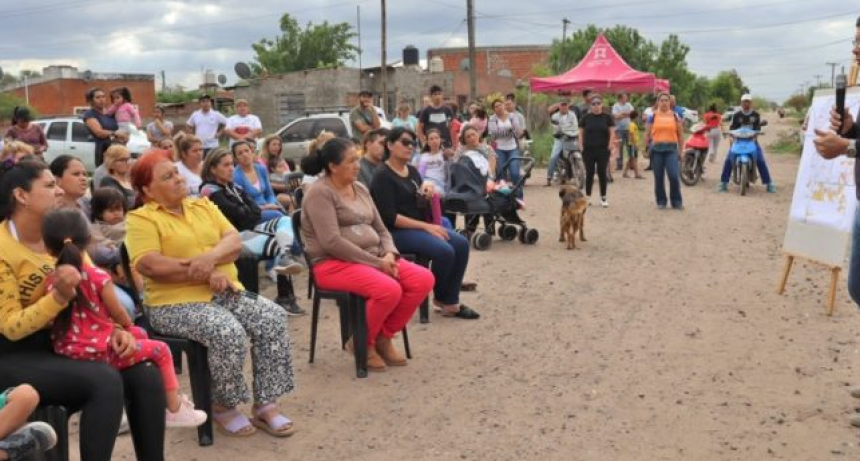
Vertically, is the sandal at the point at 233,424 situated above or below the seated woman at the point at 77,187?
below

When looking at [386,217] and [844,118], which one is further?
[386,217]

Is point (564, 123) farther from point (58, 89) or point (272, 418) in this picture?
point (58, 89)

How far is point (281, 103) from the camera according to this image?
132 feet

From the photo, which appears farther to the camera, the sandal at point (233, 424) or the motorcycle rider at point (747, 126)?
the motorcycle rider at point (747, 126)

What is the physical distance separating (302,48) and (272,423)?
64.8 meters

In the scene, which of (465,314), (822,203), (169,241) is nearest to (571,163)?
(822,203)

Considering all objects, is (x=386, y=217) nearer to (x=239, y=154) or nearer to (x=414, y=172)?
(x=414, y=172)

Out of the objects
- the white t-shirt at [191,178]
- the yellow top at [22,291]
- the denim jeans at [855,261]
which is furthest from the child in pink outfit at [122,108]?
the denim jeans at [855,261]

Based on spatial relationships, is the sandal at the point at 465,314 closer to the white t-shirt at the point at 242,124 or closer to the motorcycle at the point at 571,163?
the white t-shirt at the point at 242,124

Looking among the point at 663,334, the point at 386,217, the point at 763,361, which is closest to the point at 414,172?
the point at 386,217

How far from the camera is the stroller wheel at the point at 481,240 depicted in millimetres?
9828

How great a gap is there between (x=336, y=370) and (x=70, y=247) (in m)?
2.61

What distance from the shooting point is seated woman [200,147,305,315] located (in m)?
6.32

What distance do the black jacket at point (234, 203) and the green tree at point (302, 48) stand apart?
60515mm
